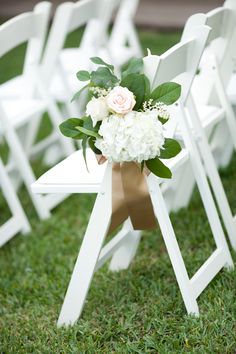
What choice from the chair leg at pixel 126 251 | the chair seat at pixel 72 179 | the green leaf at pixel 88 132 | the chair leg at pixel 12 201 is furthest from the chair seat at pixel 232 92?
the green leaf at pixel 88 132

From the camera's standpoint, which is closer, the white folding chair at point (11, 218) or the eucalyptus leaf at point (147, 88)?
the eucalyptus leaf at point (147, 88)

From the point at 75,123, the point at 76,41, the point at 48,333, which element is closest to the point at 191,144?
the point at 75,123

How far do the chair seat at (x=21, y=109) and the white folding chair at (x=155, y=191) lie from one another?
1.05 metres

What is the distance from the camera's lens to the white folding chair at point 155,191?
291 cm

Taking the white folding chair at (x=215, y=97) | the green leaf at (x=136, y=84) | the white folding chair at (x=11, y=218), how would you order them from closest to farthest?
the green leaf at (x=136, y=84), the white folding chair at (x=215, y=97), the white folding chair at (x=11, y=218)

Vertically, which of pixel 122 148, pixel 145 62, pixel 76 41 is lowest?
pixel 76 41

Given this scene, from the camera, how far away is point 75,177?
3.04 meters

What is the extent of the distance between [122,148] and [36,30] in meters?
1.81

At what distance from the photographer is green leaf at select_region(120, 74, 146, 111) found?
276cm

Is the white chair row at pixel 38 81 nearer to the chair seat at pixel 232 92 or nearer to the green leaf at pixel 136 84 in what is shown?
the chair seat at pixel 232 92

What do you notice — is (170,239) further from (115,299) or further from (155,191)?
(115,299)

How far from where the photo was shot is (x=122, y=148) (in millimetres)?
2664

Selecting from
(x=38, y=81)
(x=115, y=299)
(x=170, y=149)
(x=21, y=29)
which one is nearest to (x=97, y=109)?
(x=170, y=149)

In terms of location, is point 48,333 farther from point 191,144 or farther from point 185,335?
point 191,144
